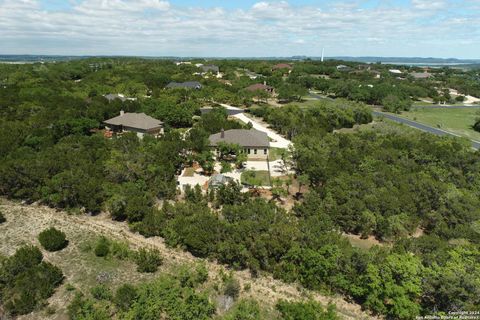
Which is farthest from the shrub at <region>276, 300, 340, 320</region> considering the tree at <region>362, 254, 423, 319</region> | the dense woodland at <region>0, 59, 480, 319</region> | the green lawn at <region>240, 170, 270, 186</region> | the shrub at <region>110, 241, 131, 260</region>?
the green lawn at <region>240, 170, 270, 186</region>

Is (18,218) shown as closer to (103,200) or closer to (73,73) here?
(103,200)

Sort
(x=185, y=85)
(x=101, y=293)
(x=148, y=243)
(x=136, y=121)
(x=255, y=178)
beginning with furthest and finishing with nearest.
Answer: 1. (x=185, y=85)
2. (x=136, y=121)
3. (x=255, y=178)
4. (x=148, y=243)
5. (x=101, y=293)

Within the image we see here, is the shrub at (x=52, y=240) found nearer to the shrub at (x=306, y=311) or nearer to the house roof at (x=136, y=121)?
the shrub at (x=306, y=311)

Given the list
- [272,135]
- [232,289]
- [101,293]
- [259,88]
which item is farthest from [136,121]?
[259,88]

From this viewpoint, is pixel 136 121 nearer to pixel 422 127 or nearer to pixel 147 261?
pixel 147 261

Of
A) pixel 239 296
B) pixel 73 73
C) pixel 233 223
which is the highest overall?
pixel 73 73

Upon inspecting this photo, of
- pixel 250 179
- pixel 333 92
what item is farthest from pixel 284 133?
pixel 333 92

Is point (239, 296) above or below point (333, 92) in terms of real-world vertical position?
below
